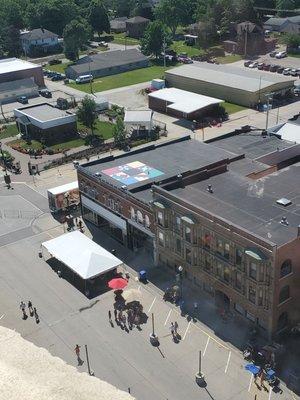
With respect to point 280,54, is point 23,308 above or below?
above

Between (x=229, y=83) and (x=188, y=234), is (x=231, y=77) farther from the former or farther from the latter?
(x=188, y=234)

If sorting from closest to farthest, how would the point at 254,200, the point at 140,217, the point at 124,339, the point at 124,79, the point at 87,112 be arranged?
the point at 124,339
the point at 254,200
the point at 140,217
the point at 87,112
the point at 124,79

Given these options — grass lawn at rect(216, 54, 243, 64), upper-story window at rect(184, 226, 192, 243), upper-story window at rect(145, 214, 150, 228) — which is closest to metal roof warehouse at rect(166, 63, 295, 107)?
grass lawn at rect(216, 54, 243, 64)

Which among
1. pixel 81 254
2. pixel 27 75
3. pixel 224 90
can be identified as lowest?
pixel 224 90

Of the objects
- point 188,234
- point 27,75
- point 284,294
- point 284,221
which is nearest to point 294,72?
point 27,75

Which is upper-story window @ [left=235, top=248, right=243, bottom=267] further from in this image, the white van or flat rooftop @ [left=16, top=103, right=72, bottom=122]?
the white van

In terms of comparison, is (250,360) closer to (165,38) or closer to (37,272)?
(37,272)
